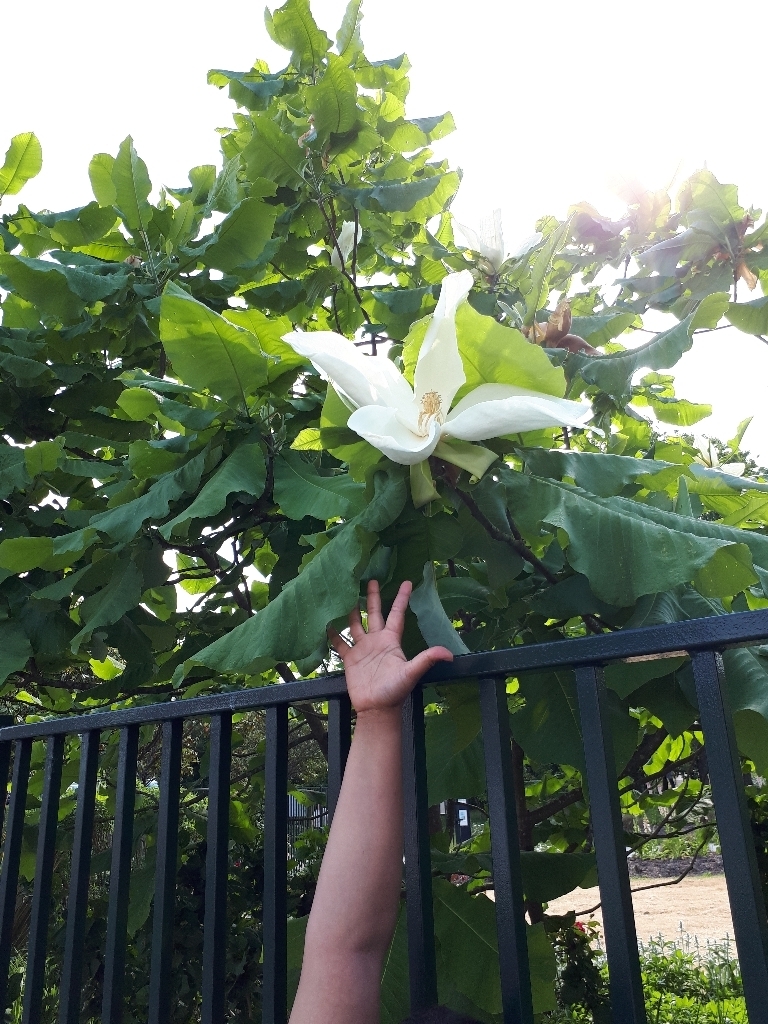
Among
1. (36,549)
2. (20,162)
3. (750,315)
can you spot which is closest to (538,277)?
(750,315)

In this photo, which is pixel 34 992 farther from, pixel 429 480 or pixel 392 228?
pixel 392 228

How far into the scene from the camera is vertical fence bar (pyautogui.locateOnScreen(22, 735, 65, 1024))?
171 centimetres

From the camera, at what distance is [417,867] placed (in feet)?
3.87

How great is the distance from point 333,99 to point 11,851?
7.15ft

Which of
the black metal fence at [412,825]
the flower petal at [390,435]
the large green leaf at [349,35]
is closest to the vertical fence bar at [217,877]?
the black metal fence at [412,825]

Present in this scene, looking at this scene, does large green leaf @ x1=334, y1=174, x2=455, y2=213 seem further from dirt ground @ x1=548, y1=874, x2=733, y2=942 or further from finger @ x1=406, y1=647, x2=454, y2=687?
dirt ground @ x1=548, y1=874, x2=733, y2=942

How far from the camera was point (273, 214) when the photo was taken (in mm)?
2277

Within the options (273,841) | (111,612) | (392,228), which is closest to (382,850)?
(273,841)

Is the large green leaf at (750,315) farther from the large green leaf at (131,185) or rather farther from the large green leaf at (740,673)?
the large green leaf at (131,185)

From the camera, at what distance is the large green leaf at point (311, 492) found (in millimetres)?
1405


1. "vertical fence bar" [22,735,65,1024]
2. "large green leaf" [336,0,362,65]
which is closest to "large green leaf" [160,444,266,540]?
"vertical fence bar" [22,735,65,1024]

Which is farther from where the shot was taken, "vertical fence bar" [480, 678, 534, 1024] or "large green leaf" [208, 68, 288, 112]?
"large green leaf" [208, 68, 288, 112]

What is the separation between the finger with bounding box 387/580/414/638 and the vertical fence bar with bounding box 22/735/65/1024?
97 cm

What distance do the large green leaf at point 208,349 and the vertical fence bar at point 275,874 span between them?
607 millimetres
